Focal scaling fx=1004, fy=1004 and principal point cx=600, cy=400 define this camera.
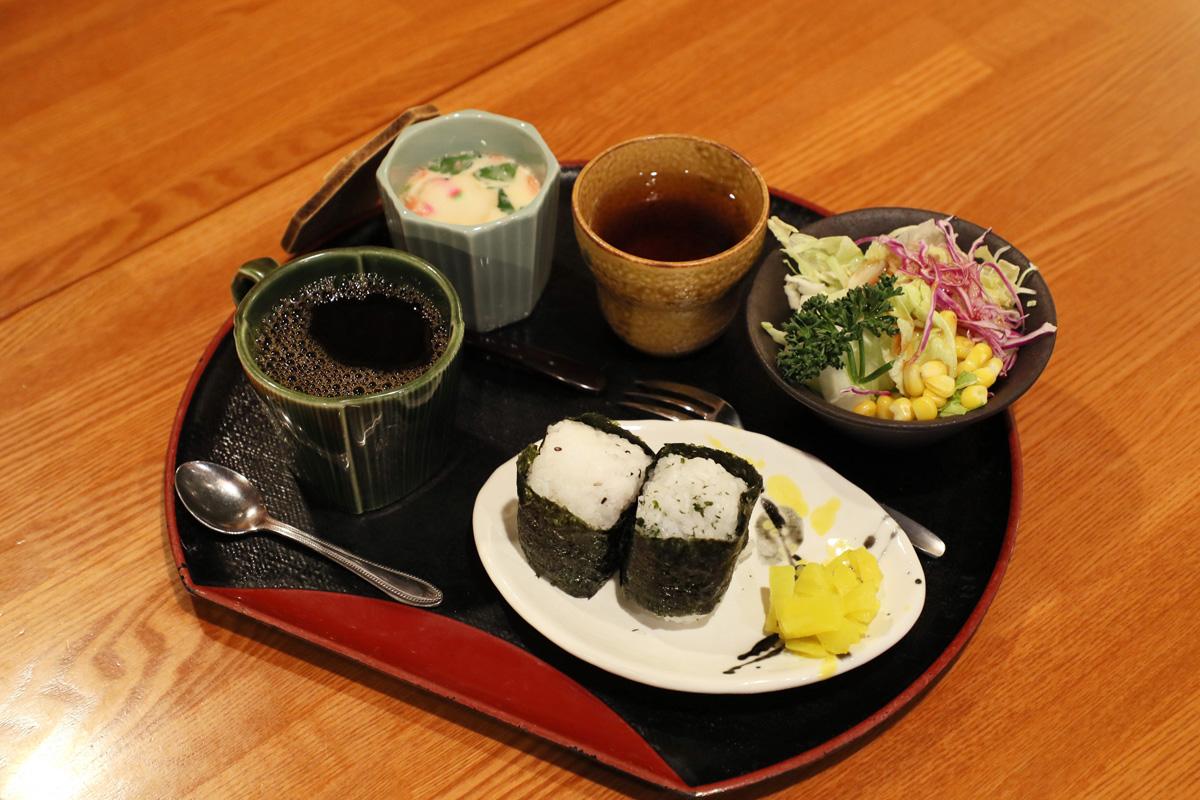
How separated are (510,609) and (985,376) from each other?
32.8 inches

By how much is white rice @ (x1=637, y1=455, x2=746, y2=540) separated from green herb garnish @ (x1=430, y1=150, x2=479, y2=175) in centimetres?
76

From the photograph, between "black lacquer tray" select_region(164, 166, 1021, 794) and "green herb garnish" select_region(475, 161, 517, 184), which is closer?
"black lacquer tray" select_region(164, 166, 1021, 794)

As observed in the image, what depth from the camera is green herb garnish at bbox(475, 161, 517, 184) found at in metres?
1.84

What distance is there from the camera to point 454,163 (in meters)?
1.86

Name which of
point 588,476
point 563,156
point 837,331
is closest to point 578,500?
point 588,476

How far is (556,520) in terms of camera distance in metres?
1.39

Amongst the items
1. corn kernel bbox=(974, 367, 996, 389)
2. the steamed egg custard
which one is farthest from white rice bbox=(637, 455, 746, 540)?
the steamed egg custard

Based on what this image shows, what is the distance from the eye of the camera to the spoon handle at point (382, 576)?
4.89 feet

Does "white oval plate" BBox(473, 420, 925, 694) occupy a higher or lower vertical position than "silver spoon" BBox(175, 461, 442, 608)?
lower

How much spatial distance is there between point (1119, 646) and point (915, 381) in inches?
19.5

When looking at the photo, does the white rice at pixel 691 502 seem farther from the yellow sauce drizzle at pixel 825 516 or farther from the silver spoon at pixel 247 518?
the silver spoon at pixel 247 518

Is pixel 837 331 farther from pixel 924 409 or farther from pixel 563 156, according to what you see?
pixel 563 156

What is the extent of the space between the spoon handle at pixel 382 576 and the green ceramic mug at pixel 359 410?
0.31 feet

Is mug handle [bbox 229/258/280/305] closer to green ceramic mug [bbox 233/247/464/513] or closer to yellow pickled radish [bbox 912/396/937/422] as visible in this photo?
green ceramic mug [bbox 233/247/464/513]
